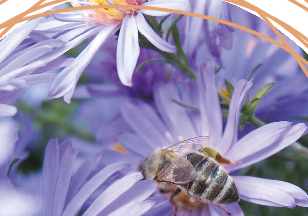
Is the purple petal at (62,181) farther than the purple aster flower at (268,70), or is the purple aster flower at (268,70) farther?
the purple aster flower at (268,70)

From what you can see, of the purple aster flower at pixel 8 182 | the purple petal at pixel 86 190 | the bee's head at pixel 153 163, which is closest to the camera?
the purple aster flower at pixel 8 182

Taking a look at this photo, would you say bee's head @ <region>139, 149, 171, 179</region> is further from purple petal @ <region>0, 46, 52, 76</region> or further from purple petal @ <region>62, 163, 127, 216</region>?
purple petal @ <region>0, 46, 52, 76</region>

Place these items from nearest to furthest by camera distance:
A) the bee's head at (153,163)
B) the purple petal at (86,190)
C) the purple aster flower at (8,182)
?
the purple aster flower at (8,182) → the purple petal at (86,190) → the bee's head at (153,163)

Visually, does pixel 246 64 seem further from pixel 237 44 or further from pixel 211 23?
pixel 211 23

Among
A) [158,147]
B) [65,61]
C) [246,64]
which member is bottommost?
[158,147]

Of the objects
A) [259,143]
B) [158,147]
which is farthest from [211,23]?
[158,147]

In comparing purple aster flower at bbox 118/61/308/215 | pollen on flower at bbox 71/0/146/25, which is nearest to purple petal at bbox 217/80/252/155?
purple aster flower at bbox 118/61/308/215

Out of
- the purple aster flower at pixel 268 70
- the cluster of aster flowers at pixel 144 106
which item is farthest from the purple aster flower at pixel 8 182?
the purple aster flower at pixel 268 70

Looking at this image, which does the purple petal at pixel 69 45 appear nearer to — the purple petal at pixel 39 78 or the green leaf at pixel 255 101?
the purple petal at pixel 39 78

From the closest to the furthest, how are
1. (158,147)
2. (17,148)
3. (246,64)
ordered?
(17,148) → (158,147) → (246,64)
